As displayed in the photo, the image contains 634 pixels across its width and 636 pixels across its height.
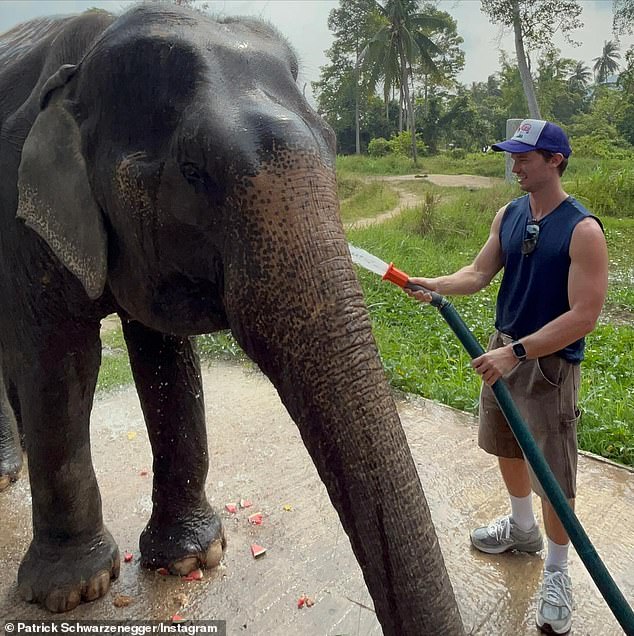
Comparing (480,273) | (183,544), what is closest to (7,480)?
→ (183,544)

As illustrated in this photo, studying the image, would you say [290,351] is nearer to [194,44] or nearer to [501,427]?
[194,44]

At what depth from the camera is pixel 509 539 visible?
8.68ft

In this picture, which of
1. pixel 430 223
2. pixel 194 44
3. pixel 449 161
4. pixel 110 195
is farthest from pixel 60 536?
pixel 449 161

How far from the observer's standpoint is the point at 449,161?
1072 inches

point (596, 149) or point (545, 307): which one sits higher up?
point (545, 307)

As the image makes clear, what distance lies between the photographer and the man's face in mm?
2143

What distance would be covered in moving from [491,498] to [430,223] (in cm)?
760

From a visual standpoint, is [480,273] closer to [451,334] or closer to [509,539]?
[509,539]

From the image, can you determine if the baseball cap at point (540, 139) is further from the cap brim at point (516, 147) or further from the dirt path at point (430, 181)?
the dirt path at point (430, 181)

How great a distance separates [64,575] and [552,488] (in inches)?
63.4

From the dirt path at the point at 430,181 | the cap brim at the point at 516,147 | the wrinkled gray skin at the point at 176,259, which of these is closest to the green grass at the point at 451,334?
the cap brim at the point at 516,147


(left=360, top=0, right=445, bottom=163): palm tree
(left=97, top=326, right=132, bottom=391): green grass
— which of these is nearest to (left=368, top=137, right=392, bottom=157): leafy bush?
(left=360, top=0, right=445, bottom=163): palm tree

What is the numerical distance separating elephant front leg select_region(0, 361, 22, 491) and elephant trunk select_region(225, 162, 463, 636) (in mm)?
2197

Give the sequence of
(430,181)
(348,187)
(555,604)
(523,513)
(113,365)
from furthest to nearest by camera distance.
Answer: (430,181) < (348,187) < (113,365) < (523,513) < (555,604)
